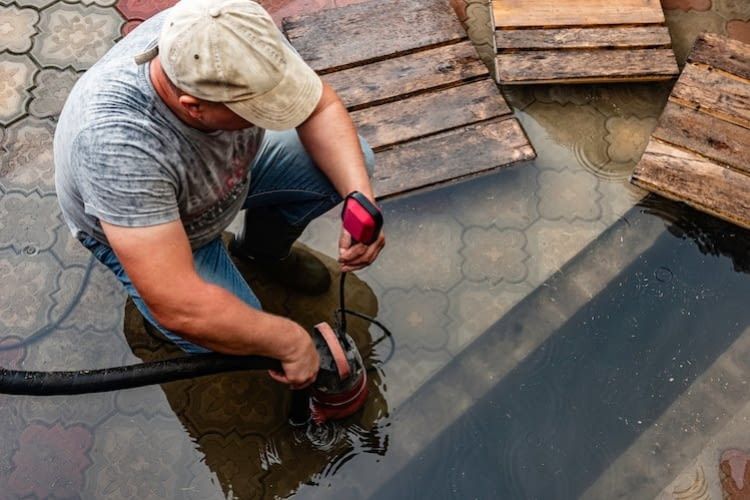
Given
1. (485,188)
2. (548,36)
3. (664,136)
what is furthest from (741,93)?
(485,188)

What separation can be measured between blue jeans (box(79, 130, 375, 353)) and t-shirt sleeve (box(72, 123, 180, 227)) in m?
0.46

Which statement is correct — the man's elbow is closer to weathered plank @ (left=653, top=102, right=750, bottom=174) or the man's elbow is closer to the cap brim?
the cap brim

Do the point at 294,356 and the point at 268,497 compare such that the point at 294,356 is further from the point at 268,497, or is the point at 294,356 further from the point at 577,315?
the point at 577,315

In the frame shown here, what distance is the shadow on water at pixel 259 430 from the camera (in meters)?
2.80

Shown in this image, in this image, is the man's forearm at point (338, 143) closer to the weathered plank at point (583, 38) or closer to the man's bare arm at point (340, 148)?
the man's bare arm at point (340, 148)

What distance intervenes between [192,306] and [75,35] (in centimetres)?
230

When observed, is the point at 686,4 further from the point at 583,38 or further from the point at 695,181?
the point at 695,181

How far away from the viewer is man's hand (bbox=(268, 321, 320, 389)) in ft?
7.32

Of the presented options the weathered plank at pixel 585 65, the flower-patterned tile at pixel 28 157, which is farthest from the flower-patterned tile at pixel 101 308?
the weathered plank at pixel 585 65

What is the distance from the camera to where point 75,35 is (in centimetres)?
380

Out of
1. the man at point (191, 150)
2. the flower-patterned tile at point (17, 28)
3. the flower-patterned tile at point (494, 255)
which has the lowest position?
the flower-patterned tile at point (494, 255)

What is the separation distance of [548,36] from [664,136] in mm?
716

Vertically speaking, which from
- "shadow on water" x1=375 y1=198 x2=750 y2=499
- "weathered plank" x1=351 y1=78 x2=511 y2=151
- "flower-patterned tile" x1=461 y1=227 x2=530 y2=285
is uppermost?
"weathered plank" x1=351 y1=78 x2=511 y2=151

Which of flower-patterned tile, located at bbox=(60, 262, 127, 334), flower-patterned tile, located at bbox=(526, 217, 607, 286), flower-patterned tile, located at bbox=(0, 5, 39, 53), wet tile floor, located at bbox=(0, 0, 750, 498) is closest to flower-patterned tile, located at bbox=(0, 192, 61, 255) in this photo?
wet tile floor, located at bbox=(0, 0, 750, 498)
